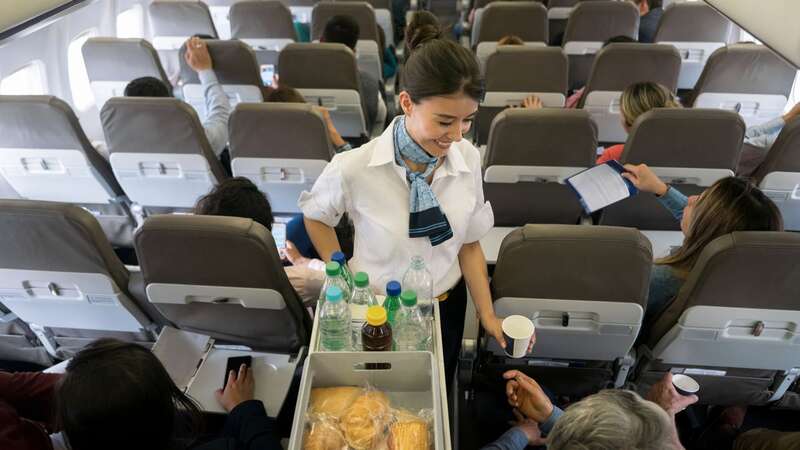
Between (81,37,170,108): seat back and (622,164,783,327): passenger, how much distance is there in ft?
11.9

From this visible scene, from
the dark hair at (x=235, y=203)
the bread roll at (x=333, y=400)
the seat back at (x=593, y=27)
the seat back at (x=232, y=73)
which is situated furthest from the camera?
the seat back at (x=593, y=27)

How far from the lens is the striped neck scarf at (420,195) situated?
68.9 inches

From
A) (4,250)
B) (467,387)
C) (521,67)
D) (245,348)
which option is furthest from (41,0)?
(521,67)

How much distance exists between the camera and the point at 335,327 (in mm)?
1528

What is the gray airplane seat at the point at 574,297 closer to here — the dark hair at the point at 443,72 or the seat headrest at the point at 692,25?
the dark hair at the point at 443,72

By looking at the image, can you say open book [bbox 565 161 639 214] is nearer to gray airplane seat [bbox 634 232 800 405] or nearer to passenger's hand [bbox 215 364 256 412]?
gray airplane seat [bbox 634 232 800 405]

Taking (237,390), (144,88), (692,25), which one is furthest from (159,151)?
(692,25)

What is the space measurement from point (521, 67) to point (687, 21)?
2.30 meters

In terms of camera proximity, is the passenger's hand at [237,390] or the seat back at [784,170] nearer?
the passenger's hand at [237,390]

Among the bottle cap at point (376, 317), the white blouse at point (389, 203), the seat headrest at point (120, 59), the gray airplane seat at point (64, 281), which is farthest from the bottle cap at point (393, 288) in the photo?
the seat headrest at point (120, 59)

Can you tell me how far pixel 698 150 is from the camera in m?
2.72

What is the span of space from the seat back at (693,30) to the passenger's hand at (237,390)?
16.5 feet

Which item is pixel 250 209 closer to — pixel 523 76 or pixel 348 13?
pixel 523 76

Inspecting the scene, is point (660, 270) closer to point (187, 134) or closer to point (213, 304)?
point (213, 304)
